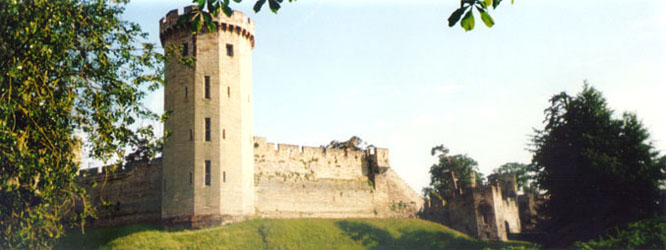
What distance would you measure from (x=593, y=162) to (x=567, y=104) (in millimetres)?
4886

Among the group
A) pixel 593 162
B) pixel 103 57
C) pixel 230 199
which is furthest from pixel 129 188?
pixel 593 162

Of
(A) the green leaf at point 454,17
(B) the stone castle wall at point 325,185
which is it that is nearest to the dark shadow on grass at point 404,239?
(B) the stone castle wall at point 325,185

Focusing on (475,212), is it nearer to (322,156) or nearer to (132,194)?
(322,156)

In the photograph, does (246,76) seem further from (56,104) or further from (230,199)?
(56,104)

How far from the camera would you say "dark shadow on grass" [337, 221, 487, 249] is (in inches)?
1344

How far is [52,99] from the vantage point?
14773mm

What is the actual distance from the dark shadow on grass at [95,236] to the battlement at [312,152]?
31.3 feet

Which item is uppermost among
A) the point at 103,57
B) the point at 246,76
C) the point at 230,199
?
the point at 246,76

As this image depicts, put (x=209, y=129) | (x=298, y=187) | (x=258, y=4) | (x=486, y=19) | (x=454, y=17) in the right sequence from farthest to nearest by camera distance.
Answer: (x=298, y=187) < (x=209, y=129) < (x=258, y=4) < (x=454, y=17) < (x=486, y=19)

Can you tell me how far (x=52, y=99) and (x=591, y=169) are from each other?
95.3ft

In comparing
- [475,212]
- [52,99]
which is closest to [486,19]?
[52,99]

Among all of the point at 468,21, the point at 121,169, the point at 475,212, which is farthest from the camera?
the point at 475,212

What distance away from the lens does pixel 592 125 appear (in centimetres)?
3478

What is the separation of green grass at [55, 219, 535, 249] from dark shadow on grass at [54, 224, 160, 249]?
1.27 feet
